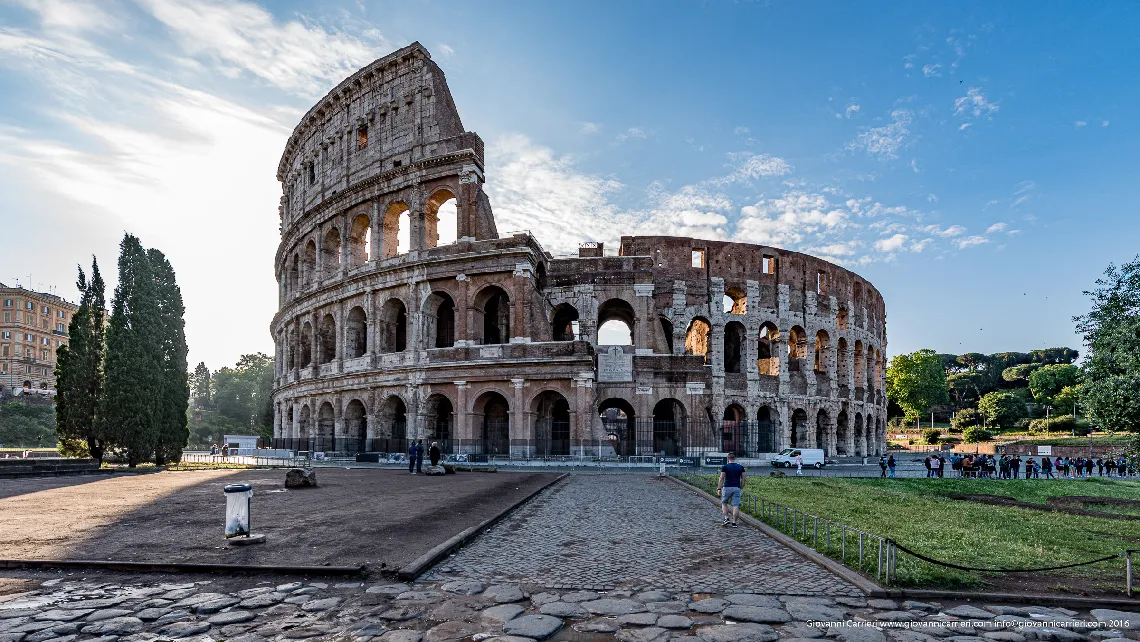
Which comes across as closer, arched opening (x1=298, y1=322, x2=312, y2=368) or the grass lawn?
the grass lawn

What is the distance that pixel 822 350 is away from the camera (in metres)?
44.2

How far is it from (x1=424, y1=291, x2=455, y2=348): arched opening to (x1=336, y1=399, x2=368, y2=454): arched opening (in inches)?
242

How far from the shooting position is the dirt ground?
26.9 feet

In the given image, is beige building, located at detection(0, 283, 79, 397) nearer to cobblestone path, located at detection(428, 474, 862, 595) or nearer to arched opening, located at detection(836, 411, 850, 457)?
arched opening, located at detection(836, 411, 850, 457)

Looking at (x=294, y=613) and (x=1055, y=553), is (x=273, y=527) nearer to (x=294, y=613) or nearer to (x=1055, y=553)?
(x=294, y=613)

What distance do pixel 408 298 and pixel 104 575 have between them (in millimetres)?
26988

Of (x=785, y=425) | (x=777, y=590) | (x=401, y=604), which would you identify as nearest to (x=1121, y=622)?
(x=777, y=590)

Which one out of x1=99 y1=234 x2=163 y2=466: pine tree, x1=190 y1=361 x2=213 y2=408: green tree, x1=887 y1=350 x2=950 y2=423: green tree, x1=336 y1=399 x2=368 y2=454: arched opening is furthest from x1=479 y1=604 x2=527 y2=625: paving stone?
x1=190 y1=361 x2=213 y2=408: green tree

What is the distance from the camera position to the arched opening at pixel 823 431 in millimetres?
42581

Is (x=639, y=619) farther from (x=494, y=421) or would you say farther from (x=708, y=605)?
(x=494, y=421)

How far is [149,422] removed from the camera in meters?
27.7

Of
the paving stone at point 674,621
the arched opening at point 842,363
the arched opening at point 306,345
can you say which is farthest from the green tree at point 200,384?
the paving stone at point 674,621

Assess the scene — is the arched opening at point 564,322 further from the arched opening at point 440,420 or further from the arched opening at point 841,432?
the arched opening at point 841,432

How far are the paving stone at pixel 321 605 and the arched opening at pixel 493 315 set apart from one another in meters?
26.0
